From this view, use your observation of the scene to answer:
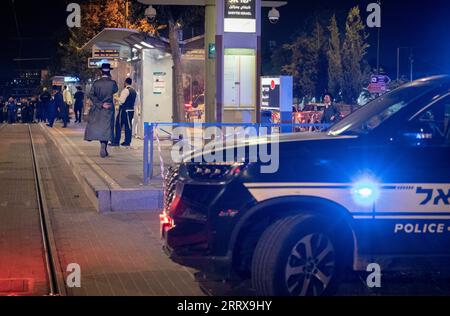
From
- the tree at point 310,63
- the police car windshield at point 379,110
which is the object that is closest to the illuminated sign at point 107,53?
the police car windshield at point 379,110

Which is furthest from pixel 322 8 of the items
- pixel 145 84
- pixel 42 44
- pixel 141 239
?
pixel 141 239

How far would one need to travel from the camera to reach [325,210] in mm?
6336

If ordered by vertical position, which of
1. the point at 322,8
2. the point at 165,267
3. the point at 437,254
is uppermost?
the point at 322,8

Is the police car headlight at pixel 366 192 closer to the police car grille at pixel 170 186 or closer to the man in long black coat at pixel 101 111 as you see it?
the police car grille at pixel 170 186

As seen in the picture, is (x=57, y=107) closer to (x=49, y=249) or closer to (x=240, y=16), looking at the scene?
(x=240, y=16)

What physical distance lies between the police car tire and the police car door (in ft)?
1.52

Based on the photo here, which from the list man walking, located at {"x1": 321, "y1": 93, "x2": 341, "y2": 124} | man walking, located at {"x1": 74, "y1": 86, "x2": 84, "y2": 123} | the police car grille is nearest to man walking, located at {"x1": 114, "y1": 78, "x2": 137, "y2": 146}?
man walking, located at {"x1": 321, "y1": 93, "x2": 341, "y2": 124}

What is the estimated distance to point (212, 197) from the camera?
6336mm

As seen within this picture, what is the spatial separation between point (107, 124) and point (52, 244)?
725 centimetres

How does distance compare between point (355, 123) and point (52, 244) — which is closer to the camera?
point (355, 123)

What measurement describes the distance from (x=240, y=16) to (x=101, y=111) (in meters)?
3.50

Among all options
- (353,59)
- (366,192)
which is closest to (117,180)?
(366,192)

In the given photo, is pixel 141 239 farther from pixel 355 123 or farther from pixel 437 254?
pixel 437 254

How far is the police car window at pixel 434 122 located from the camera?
6.53m
